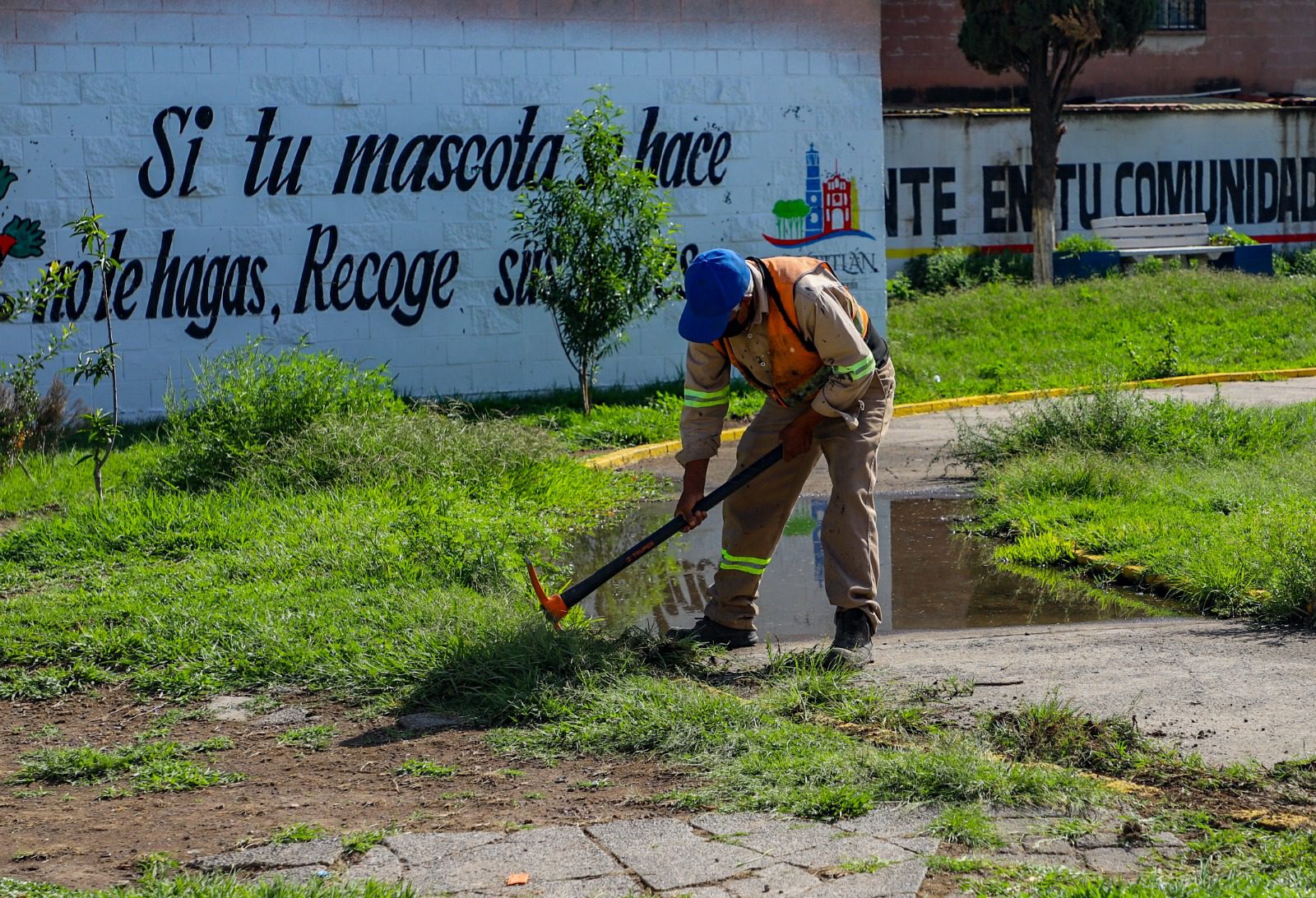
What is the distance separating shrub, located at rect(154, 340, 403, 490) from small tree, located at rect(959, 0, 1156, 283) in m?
12.5

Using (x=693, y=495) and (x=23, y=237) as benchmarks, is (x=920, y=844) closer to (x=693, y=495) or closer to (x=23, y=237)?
(x=693, y=495)

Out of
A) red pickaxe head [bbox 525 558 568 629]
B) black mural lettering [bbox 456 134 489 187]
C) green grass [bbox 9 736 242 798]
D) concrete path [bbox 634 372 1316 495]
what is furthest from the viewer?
black mural lettering [bbox 456 134 489 187]

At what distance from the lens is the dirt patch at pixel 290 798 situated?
396cm

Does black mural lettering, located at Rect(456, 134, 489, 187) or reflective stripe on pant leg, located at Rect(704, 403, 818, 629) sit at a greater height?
black mural lettering, located at Rect(456, 134, 489, 187)

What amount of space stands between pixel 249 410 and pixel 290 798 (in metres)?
5.16

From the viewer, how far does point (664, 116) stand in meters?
14.4

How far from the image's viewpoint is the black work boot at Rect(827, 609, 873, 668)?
5609 mm

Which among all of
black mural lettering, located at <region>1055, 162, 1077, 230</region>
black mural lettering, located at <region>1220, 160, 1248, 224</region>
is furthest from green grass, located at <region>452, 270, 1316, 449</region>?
black mural lettering, located at <region>1220, 160, 1248, 224</region>

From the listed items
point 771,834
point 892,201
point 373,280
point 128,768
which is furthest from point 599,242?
point 892,201

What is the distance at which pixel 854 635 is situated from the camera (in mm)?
5668

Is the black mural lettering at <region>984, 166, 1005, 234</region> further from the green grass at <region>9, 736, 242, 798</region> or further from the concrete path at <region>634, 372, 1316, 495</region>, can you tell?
the green grass at <region>9, 736, 242, 798</region>

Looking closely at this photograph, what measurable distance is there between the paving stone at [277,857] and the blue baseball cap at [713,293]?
7.75 feet

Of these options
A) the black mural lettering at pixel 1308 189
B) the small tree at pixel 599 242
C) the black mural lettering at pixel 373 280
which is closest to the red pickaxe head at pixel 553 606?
the small tree at pixel 599 242

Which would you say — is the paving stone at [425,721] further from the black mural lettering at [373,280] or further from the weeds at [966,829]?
the black mural lettering at [373,280]
